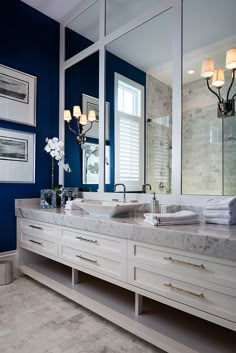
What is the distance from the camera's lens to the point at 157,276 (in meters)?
1.47

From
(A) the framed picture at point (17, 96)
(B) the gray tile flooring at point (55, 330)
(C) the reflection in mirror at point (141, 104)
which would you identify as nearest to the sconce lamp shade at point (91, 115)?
(C) the reflection in mirror at point (141, 104)

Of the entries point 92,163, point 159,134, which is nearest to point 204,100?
point 159,134

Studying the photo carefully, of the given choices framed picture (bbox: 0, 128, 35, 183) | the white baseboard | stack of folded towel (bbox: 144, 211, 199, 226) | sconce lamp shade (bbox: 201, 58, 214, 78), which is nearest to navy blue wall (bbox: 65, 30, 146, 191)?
framed picture (bbox: 0, 128, 35, 183)

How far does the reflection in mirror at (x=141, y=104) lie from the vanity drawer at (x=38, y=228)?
28.3 inches

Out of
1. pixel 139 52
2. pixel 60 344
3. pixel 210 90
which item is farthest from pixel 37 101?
pixel 60 344

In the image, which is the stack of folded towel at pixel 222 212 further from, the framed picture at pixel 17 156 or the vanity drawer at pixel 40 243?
the framed picture at pixel 17 156

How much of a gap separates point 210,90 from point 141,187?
3.38 ft

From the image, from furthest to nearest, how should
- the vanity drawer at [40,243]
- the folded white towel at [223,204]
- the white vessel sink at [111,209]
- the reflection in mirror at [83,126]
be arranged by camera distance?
1. the reflection in mirror at [83,126]
2. the vanity drawer at [40,243]
3. the white vessel sink at [111,209]
4. the folded white towel at [223,204]

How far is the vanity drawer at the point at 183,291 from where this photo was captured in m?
1.19

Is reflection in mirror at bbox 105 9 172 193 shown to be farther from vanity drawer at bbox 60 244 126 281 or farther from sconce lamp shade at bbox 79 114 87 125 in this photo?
vanity drawer at bbox 60 244 126 281

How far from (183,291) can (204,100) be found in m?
1.55

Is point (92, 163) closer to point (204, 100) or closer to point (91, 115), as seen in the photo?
point (91, 115)

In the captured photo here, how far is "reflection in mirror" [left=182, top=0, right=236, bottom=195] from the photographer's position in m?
2.02

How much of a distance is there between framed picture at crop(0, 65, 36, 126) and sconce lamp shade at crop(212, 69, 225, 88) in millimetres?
1995
